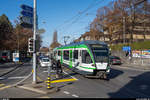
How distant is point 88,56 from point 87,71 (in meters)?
1.17

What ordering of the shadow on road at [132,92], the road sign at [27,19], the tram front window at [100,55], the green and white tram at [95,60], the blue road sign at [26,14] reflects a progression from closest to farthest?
1. the shadow on road at [132,92]
2. the road sign at [27,19]
3. the blue road sign at [26,14]
4. the green and white tram at [95,60]
5. the tram front window at [100,55]

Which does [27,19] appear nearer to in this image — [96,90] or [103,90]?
[96,90]

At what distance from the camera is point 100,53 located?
39.6ft

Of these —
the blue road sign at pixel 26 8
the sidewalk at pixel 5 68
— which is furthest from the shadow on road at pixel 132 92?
the sidewalk at pixel 5 68

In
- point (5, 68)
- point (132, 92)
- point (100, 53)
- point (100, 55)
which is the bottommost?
point (132, 92)

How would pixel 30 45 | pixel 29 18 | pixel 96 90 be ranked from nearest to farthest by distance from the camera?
pixel 96 90
pixel 30 45
pixel 29 18

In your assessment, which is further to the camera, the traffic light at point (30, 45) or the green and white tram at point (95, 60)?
the green and white tram at point (95, 60)

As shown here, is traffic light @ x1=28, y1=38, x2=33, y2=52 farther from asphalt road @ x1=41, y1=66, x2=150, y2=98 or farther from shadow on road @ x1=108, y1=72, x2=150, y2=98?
shadow on road @ x1=108, y1=72, x2=150, y2=98

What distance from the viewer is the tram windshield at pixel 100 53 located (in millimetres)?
11827

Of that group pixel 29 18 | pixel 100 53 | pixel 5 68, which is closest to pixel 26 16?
pixel 29 18

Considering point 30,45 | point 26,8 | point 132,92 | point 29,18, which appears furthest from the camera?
point 29,18

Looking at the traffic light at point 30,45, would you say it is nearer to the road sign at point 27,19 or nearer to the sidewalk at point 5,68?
the road sign at point 27,19

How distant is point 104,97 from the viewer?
7.18m

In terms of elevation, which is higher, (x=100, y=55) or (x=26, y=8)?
(x=26, y=8)
